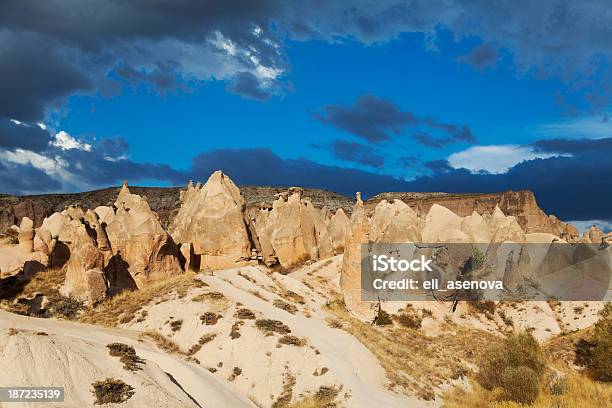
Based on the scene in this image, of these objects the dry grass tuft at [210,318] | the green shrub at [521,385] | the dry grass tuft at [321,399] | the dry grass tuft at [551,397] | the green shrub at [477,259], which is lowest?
the dry grass tuft at [551,397]

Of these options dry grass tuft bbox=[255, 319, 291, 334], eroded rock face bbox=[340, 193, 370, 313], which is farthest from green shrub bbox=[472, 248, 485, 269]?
dry grass tuft bbox=[255, 319, 291, 334]

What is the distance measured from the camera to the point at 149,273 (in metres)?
25.5

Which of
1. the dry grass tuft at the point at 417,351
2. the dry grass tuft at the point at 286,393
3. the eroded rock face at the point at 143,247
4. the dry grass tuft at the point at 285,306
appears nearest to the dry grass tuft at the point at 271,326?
the dry grass tuft at the point at 286,393

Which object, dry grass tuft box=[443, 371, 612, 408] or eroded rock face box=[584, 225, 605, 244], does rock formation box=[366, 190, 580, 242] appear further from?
dry grass tuft box=[443, 371, 612, 408]

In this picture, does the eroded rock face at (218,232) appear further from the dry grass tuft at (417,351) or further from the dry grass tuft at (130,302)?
the dry grass tuft at (417,351)

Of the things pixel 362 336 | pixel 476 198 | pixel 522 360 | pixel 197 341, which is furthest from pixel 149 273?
pixel 476 198

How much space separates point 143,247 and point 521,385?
17.3 meters

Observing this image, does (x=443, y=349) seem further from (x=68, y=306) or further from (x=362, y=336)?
(x=68, y=306)

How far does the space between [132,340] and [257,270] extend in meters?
10.5

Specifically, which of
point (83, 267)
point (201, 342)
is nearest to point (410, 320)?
point (201, 342)

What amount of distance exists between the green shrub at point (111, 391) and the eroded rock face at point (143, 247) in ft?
43.6

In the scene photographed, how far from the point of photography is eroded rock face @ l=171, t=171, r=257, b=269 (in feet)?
96.2

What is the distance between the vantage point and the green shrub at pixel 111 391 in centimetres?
1147

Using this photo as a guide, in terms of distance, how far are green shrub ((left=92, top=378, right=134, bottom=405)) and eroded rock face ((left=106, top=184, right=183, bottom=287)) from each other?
43.6 feet
